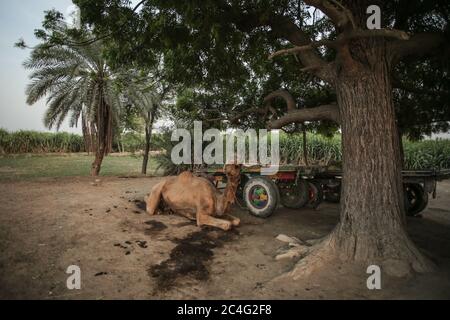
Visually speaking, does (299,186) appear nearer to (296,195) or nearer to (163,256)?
(296,195)

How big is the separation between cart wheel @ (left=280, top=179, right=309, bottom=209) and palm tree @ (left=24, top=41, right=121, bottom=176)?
27.8 feet

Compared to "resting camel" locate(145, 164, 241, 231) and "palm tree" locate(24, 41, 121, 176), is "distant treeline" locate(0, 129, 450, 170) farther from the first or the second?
"resting camel" locate(145, 164, 241, 231)

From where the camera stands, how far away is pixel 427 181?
6777 mm

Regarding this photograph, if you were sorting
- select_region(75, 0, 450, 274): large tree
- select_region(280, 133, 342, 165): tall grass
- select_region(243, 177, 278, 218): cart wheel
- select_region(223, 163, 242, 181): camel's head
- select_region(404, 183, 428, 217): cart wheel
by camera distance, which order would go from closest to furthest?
1. select_region(75, 0, 450, 274): large tree
2. select_region(223, 163, 242, 181): camel's head
3. select_region(243, 177, 278, 218): cart wheel
4. select_region(404, 183, 428, 217): cart wheel
5. select_region(280, 133, 342, 165): tall grass

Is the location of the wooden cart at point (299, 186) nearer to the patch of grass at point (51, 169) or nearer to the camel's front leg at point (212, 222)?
the camel's front leg at point (212, 222)

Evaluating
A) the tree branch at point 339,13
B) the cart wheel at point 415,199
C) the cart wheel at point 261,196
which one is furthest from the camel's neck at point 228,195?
the cart wheel at point 415,199

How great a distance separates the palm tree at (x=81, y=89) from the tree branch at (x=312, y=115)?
30.7ft

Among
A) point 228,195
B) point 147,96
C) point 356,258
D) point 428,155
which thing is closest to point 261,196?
point 228,195

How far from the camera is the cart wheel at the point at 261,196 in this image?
267 inches

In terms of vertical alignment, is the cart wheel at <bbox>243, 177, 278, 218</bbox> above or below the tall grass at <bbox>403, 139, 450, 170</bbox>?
below

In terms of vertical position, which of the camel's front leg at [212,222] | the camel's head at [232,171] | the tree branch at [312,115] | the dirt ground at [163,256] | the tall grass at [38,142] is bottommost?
the dirt ground at [163,256]

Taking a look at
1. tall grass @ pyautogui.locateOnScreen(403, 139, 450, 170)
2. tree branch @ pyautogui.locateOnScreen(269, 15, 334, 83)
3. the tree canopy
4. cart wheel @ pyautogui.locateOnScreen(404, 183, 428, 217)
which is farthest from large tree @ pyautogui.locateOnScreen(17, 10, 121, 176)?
tall grass @ pyautogui.locateOnScreen(403, 139, 450, 170)

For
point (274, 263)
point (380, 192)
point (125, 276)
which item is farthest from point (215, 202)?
point (380, 192)

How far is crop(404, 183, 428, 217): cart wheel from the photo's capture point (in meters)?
7.45
